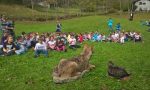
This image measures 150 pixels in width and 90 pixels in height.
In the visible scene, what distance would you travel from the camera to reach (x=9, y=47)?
A: 22.4 metres

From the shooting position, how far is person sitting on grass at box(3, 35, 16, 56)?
22312 mm

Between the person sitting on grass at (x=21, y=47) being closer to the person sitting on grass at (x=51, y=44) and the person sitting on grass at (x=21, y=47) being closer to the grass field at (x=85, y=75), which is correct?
the grass field at (x=85, y=75)

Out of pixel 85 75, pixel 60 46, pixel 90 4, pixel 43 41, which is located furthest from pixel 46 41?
pixel 90 4

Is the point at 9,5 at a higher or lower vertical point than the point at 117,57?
higher

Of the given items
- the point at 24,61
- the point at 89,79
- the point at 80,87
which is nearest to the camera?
the point at 80,87

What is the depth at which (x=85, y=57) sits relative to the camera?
694 inches

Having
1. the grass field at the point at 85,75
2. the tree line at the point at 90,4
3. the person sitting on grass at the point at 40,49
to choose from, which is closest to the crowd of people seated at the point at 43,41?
the person sitting on grass at the point at 40,49

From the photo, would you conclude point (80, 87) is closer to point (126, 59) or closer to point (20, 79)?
point (20, 79)

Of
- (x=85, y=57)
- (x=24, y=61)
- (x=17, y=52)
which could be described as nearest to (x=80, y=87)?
(x=85, y=57)

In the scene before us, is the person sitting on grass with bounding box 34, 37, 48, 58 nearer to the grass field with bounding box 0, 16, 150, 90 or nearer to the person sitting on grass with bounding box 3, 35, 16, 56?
the grass field with bounding box 0, 16, 150, 90

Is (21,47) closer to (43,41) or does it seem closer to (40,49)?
(43,41)

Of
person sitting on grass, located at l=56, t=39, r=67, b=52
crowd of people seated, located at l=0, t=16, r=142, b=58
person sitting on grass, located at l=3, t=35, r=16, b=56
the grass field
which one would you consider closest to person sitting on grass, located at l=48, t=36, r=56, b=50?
crowd of people seated, located at l=0, t=16, r=142, b=58

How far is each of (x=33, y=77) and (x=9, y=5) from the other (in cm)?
6100

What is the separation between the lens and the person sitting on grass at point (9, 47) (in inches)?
878
